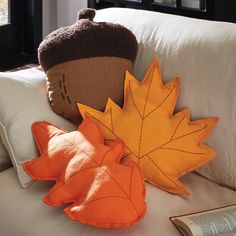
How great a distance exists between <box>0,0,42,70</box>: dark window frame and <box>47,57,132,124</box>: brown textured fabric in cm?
159

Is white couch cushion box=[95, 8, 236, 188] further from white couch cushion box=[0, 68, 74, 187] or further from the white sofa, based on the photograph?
white couch cushion box=[0, 68, 74, 187]

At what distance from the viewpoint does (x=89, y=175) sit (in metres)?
1.20

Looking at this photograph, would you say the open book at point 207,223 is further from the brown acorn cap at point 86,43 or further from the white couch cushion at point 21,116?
the brown acorn cap at point 86,43

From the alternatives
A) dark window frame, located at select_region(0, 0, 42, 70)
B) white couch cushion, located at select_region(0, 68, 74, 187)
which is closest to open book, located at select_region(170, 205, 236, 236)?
white couch cushion, located at select_region(0, 68, 74, 187)

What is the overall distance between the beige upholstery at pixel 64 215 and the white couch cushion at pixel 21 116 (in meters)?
0.05

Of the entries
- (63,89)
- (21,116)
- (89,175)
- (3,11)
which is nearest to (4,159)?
(21,116)

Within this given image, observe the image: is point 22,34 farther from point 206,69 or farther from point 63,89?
point 206,69

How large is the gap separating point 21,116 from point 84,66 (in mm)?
245

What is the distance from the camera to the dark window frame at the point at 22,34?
2992mm

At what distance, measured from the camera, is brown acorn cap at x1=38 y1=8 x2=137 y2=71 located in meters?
1.47

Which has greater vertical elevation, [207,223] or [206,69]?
[206,69]

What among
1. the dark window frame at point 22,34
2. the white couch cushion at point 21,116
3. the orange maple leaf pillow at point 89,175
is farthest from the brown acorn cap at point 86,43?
the dark window frame at point 22,34

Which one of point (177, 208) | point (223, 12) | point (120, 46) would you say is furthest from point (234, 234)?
point (223, 12)

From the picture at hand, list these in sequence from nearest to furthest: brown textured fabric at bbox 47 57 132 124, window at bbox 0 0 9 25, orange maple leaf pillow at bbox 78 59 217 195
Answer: orange maple leaf pillow at bbox 78 59 217 195
brown textured fabric at bbox 47 57 132 124
window at bbox 0 0 9 25
